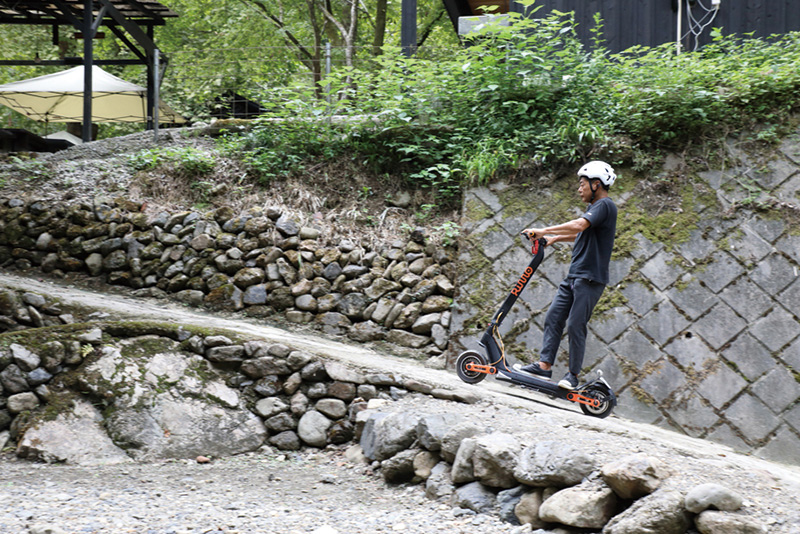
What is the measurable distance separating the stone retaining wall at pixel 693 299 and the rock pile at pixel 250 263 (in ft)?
1.72

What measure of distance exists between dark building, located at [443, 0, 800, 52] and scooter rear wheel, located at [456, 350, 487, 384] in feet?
15.5

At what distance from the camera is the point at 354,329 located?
20.1 feet

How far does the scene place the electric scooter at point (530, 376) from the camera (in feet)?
13.9

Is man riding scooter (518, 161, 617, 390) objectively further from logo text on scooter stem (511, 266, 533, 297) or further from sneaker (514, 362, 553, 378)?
logo text on scooter stem (511, 266, 533, 297)

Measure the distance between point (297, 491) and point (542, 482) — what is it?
1.55 meters

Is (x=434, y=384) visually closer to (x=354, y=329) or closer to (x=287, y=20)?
(x=354, y=329)

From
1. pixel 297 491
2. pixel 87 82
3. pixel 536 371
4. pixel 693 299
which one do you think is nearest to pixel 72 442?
pixel 297 491

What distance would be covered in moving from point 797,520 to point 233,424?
11.6 ft

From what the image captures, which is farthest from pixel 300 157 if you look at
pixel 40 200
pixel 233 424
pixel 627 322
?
pixel 627 322

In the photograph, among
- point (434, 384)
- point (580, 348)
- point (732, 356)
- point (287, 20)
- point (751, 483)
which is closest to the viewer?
point (751, 483)

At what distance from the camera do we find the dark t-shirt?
161 inches

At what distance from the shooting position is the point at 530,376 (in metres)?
4.28

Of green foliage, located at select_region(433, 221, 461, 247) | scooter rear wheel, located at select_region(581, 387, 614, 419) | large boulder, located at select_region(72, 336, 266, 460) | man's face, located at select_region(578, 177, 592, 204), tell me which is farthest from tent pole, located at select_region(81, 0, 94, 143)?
scooter rear wheel, located at select_region(581, 387, 614, 419)

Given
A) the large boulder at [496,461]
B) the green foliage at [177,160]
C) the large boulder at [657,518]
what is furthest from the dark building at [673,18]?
the large boulder at [657,518]
